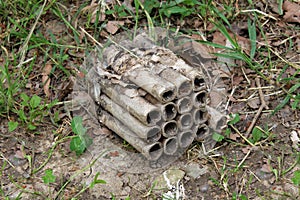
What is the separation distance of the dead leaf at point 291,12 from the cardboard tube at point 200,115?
1174 mm

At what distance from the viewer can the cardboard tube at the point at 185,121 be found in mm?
3316

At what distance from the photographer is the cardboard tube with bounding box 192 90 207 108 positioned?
3.32 m

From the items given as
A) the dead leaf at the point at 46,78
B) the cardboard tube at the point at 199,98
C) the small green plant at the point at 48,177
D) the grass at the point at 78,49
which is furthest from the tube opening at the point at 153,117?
the dead leaf at the point at 46,78

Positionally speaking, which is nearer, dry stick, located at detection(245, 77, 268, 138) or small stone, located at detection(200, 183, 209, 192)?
small stone, located at detection(200, 183, 209, 192)

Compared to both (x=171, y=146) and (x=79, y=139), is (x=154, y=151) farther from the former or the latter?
(x=79, y=139)

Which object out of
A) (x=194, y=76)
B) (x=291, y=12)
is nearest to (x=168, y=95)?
(x=194, y=76)

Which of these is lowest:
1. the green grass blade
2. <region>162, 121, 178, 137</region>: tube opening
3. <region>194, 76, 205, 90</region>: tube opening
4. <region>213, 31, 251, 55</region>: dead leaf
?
<region>162, 121, 178, 137</region>: tube opening

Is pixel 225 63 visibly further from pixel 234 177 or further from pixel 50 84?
pixel 50 84

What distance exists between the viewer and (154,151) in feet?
11.0

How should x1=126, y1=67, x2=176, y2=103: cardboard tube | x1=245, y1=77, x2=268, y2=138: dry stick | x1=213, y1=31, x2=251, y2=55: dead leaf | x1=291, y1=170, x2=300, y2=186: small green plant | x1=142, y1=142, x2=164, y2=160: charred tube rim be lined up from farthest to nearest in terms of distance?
1. x1=213, y1=31, x2=251, y2=55: dead leaf
2. x1=245, y1=77, x2=268, y2=138: dry stick
3. x1=142, y1=142, x2=164, y2=160: charred tube rim
4. x1=126, y1=67, x2=176, y2=103: cardboard tube
5. x1=291, y1=170, x2=300, y2=186: small green plant

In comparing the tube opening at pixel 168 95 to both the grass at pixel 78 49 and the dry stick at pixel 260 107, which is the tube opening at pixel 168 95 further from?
the dry stick at pixel 260 107

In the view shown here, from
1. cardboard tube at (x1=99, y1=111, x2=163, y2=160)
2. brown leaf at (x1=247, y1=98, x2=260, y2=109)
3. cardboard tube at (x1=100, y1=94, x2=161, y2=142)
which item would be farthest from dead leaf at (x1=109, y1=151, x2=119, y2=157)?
brown leaf at (x1=247, y1=98, x2=260, y2=109)

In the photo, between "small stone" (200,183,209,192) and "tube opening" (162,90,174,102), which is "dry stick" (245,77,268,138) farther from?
"tube opening" (162,90,174,102)

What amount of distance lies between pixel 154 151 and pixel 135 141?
121 mm
